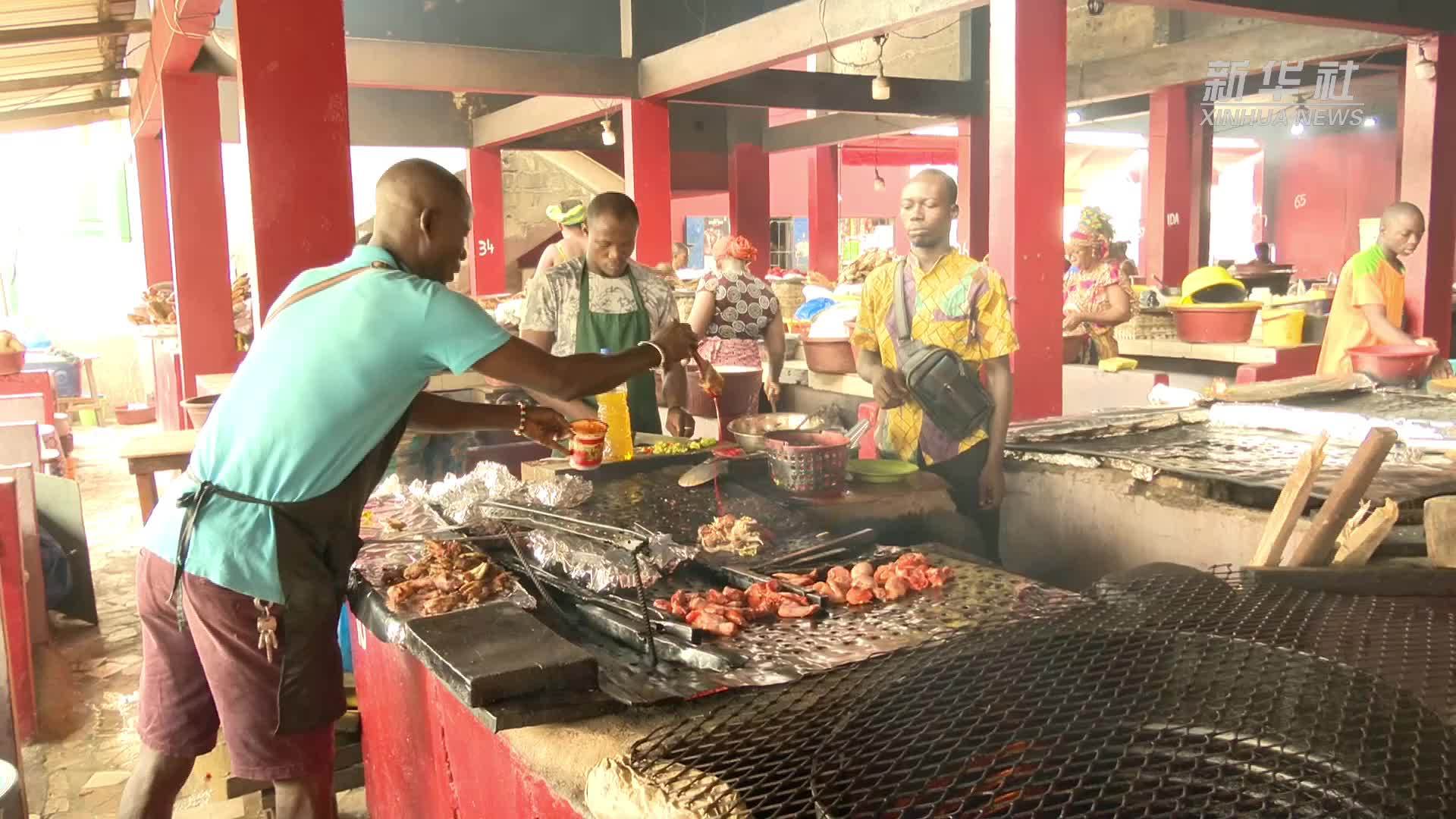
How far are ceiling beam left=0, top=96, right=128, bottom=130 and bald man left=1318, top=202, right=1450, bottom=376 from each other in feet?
34.9

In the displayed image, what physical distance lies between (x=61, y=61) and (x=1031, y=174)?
8110mm

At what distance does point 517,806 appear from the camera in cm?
201

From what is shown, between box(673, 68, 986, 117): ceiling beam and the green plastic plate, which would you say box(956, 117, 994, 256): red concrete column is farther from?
the green plastic plate

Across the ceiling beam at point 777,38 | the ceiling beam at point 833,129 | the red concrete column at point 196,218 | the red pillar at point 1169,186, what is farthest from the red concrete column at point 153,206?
the red pillar at point 1169,186

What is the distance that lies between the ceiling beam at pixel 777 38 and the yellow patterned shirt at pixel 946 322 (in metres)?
2.27

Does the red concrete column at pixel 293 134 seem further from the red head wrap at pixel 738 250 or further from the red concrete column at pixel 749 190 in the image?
the red concrete column at pixel 749 190

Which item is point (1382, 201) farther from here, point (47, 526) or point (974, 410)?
point (47, 526)

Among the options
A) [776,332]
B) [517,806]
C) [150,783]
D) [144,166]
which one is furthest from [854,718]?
[144,166]

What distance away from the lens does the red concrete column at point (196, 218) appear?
742 cm

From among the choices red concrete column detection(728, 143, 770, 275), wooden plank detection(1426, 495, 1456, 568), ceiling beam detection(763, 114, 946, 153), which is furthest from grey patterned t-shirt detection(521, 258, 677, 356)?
red concrete column detection(728, 143, 770, 275)

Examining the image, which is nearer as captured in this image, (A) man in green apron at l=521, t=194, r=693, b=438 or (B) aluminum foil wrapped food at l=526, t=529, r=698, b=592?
(B) aluminum foil wrapped food at l=526, t=529, r=698, b=592

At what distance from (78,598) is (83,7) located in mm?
4019

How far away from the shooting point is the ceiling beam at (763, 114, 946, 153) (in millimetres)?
13812

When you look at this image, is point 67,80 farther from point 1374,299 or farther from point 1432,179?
point 1432,179
